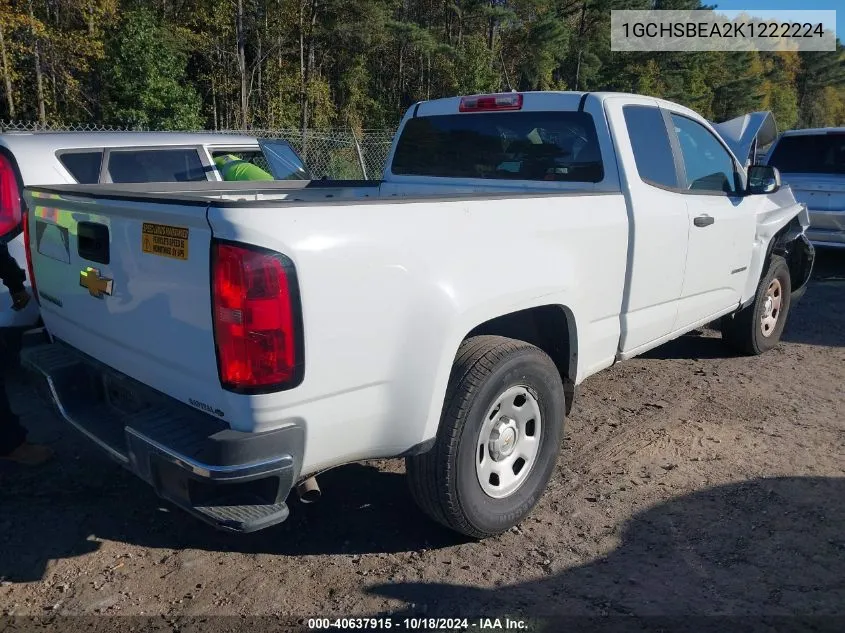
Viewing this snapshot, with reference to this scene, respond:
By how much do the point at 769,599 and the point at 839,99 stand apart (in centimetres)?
9786

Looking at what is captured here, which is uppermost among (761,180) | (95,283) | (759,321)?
(761,180)

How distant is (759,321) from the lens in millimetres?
5648

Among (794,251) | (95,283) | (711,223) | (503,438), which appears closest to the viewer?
(95,283)

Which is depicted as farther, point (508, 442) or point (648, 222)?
point (648, 222)

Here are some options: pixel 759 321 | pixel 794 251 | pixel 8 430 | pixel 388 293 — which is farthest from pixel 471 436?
pixel 794 251

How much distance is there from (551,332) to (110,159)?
12.8 ft

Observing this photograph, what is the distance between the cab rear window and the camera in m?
3.91

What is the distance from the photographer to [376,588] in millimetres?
2814

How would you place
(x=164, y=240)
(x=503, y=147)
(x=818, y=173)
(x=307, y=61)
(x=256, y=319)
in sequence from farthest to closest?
(x=307, y=61)
(x=818, y=173)
(x=503, y=147)
(x=164, y=240)
(x=256, y=319)

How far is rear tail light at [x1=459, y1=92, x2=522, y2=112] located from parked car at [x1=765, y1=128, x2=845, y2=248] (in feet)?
20.8

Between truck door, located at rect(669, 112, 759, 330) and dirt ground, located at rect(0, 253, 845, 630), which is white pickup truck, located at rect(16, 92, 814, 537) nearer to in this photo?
truck door, located at rect(669, 112, 759, 330)

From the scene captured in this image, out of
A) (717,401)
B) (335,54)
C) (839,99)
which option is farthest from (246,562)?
(839,99)

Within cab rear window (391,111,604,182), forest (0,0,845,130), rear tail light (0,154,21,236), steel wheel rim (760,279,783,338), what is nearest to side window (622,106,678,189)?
cab rear window (391,111,604,182)

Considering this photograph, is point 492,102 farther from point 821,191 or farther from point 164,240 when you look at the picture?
point 821,191
